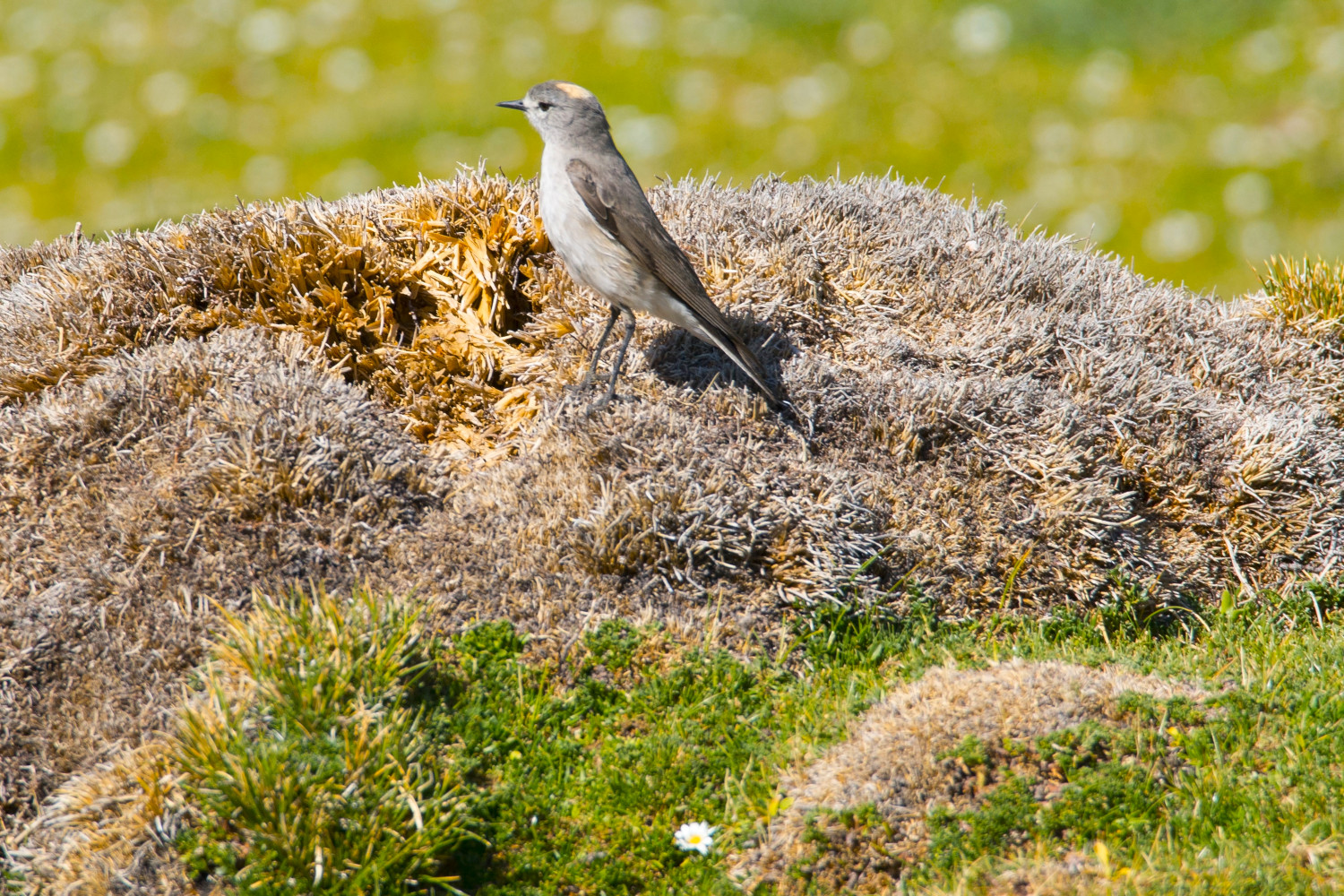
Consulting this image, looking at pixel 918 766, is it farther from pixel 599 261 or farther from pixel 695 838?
pixel 599 261

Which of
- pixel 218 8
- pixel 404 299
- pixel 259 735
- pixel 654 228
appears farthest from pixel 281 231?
pixel 218 8

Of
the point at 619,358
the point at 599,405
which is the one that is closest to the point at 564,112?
the point at 619,358

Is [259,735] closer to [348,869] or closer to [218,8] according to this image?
[348,869]

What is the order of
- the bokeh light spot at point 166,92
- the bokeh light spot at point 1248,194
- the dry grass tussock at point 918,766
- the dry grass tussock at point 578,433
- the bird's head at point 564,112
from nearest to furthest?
the dry grass tussock at point 918,766 → the dry grass tussock at point 578,433 → the bird's head at point 564,112 → the bokeh light spot at point 1248,194 → the bokeh light spot at point 166,92

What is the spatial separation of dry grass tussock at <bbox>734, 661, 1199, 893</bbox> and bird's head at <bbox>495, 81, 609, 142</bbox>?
3.87 meters

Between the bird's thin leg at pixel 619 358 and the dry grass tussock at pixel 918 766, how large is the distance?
7.69ft

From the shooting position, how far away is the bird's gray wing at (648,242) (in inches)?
229

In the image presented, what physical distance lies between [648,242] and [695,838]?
3344 mm

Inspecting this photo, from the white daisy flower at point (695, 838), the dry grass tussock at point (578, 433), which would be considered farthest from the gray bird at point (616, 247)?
the white daisy flower at point (695, 838)

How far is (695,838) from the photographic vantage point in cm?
429

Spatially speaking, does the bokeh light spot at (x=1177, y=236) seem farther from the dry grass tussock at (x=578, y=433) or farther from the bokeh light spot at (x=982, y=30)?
the dry grass tussock at (x=578, y=433)

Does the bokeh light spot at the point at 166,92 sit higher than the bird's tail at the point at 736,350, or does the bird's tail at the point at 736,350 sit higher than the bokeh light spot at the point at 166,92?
the bokeh light spot at the point at 166,92

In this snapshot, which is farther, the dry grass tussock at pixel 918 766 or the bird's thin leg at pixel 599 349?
the bird's thin leg at pixel 599 349

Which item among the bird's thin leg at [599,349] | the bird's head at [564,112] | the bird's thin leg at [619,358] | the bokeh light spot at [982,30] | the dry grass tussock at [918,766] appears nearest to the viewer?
the dry grass tussock at [918,766]
